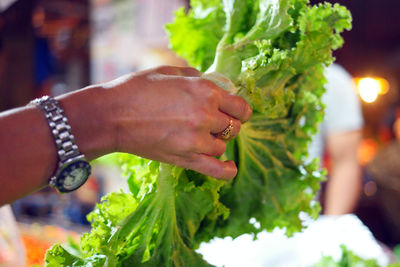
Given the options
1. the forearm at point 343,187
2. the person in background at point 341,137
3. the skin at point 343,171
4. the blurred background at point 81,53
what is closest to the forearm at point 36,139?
the person in background at point 341,137

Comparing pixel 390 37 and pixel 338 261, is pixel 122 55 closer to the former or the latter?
pixel 338 261

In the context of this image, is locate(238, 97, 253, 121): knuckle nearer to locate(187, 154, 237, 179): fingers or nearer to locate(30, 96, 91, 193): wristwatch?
locate(187, 154, 237, 179): fingers

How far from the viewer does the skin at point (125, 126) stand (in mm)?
692

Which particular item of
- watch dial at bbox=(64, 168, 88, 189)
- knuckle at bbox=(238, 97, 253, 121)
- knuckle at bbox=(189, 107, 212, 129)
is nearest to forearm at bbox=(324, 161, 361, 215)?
knuckle at bbox=(238, 97, 253, 121)

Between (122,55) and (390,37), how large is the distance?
476 centimetres

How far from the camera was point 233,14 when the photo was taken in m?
1.08

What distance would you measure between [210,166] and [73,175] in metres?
0.27

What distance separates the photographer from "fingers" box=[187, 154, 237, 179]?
802mm

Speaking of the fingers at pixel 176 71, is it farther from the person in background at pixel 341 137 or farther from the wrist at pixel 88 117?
the person in background at pixel 341 137

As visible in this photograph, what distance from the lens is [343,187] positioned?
8.77 ft

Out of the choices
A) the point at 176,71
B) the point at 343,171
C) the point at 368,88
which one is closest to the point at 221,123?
the point at 176,71

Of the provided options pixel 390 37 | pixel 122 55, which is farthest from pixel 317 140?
pixel 390 37

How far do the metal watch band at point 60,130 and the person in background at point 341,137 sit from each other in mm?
1959

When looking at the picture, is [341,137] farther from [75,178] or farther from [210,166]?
[75,178]
